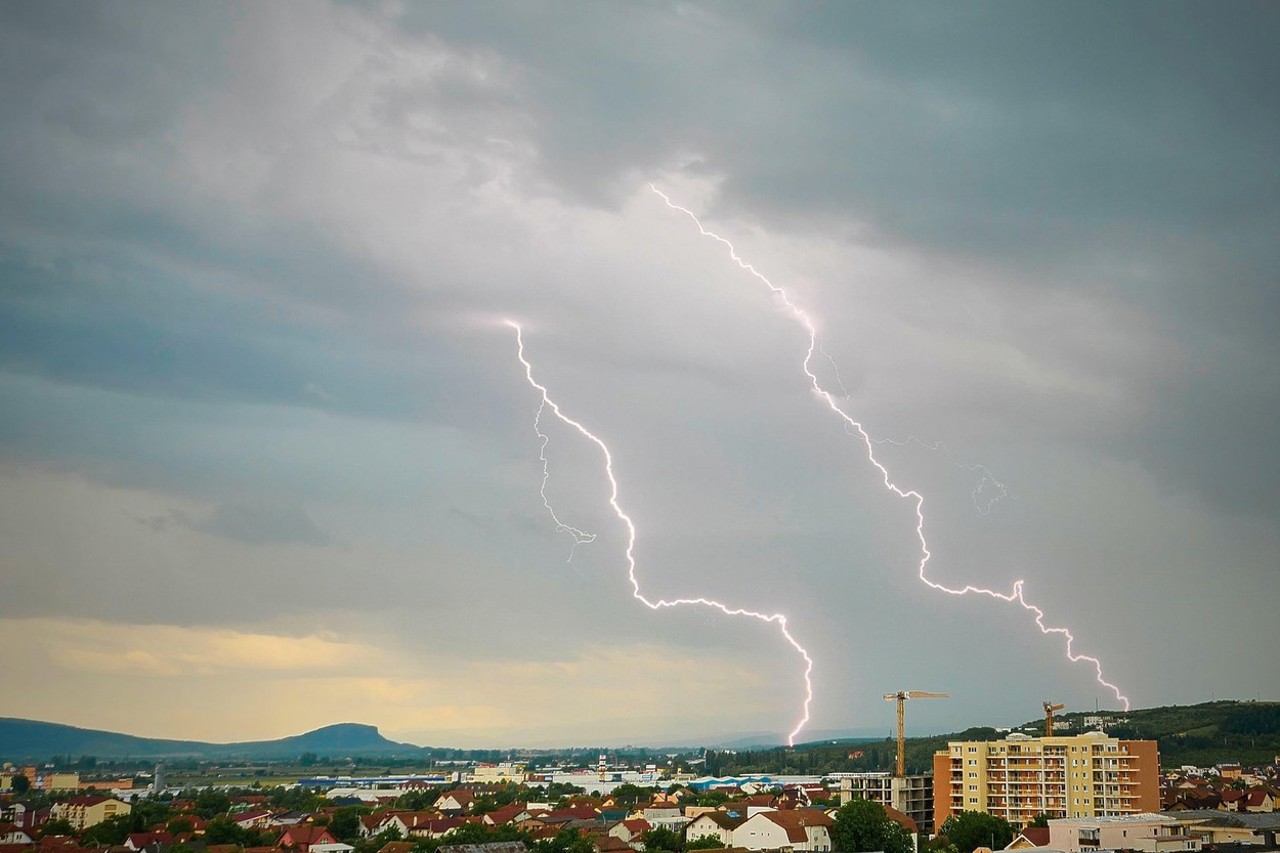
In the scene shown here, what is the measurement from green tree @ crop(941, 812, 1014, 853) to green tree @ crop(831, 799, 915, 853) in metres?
2.12

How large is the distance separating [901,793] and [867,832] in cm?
1465

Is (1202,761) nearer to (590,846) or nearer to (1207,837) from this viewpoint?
(1207,837)

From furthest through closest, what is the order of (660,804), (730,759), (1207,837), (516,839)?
(730,759) → (660,804) → (516,839) → (1207,837)

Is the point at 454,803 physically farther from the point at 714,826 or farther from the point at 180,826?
the point at 714,826

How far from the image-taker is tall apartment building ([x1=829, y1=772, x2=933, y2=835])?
62.3m

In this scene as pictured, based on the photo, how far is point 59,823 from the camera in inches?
2323

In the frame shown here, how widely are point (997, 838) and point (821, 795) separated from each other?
2752 centimetres

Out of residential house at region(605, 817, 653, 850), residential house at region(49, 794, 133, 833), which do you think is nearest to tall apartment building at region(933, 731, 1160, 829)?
residential house at region(605, 817, 653, 850)

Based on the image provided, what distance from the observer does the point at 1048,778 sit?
186ft

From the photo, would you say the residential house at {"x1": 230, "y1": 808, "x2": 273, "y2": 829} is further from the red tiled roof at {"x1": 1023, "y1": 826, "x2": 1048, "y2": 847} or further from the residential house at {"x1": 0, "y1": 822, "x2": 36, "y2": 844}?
the red tiled roof at {"x1": 1023, "y1": 826, "x2": 1048, "y2": 847}

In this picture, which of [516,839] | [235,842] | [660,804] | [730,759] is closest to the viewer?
[516,839]

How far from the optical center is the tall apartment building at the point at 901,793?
62344mm

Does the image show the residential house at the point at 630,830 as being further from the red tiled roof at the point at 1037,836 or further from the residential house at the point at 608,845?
the red tiled roof at the point at 1037,836

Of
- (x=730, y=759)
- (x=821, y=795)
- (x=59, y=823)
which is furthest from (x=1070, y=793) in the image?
(x=730, y=759)
